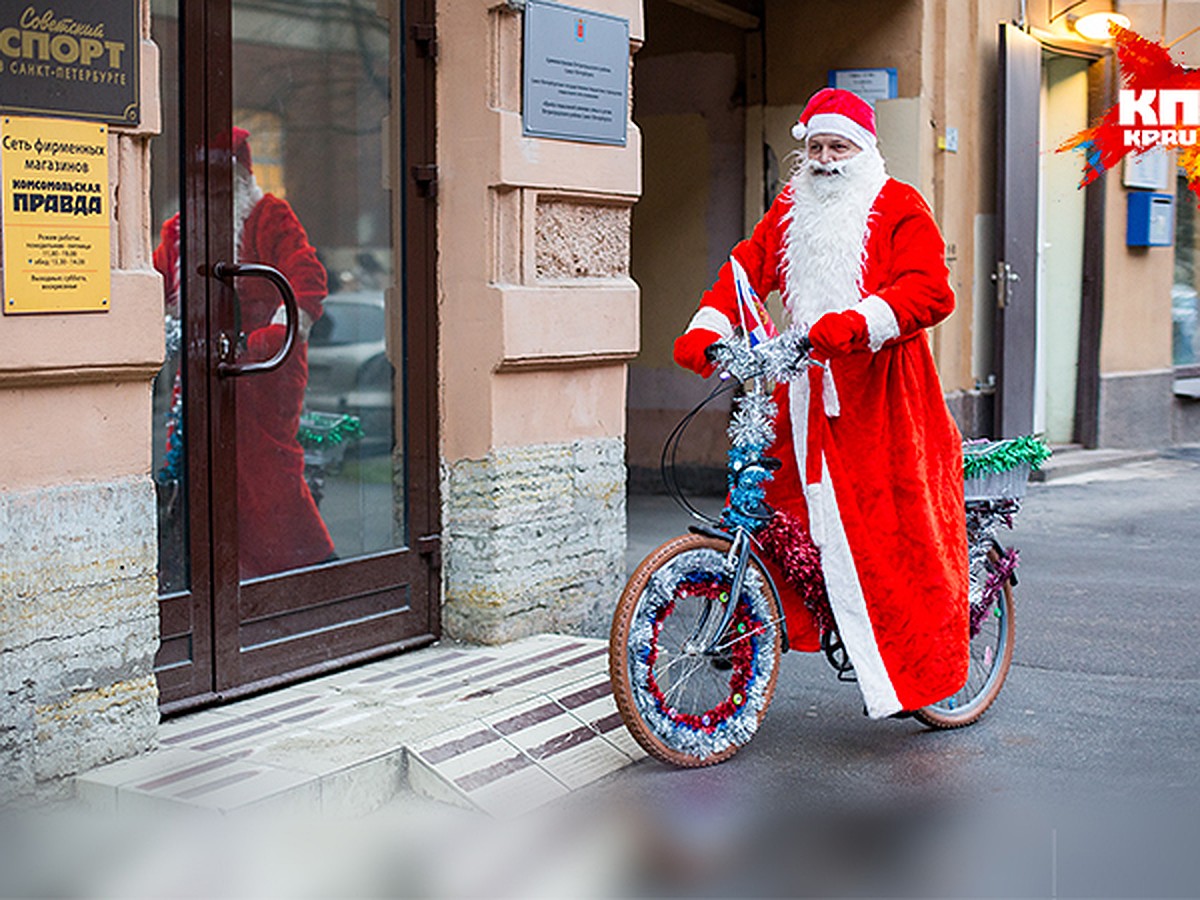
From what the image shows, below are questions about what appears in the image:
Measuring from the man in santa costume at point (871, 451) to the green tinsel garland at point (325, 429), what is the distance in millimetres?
1356

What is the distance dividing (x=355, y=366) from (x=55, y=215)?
1.54 meters

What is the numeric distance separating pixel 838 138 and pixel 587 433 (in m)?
1.73

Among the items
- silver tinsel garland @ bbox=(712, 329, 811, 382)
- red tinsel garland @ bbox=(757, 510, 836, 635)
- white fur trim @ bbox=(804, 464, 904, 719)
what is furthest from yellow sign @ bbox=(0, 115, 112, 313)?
white fur trim @ bbox=(804, 464, 904, 719)

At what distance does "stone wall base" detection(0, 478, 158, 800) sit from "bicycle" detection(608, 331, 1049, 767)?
1.28 metres

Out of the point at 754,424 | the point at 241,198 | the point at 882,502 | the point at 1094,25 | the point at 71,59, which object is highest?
the point at 1094,25

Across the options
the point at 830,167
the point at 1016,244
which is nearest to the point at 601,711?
the point at 830,167

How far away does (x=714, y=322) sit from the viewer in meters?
4.89

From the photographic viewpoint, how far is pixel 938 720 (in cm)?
529

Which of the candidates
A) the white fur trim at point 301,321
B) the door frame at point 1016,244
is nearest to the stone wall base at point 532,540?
the white fur trim at point 301,321

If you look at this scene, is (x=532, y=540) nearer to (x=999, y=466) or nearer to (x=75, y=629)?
(x=999, y=466)

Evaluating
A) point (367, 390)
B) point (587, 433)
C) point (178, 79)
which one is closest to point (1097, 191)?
point (587, 433)

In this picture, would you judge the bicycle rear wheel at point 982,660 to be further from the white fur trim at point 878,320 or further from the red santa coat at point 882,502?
the white fur trim at point 878,320

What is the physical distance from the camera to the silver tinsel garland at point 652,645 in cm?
461

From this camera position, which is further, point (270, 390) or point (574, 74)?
point (574, 74)
